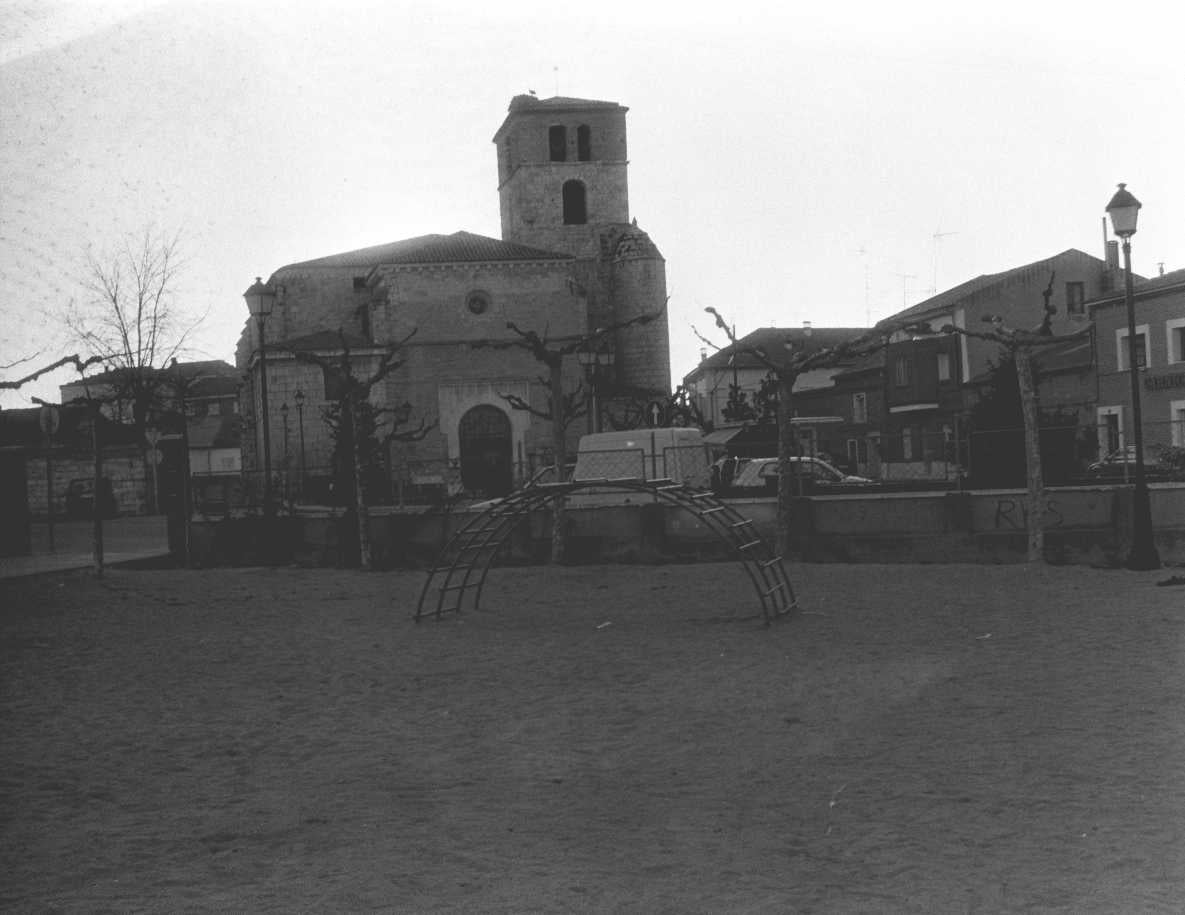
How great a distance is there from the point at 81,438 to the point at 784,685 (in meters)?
60.5

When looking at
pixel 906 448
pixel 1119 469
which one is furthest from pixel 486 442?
pixel 1119 469

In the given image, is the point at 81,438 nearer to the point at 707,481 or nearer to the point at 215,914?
the point at 707,481

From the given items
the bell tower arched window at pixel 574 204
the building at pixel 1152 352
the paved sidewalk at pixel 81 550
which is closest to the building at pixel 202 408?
the paved sidewalk at pixel 81 550

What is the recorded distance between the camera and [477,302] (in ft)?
212

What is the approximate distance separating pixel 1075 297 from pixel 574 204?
82.8 ft

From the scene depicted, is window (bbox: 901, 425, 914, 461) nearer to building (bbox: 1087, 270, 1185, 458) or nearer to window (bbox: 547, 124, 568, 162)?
building (bbox: 1087, 270, 1185, 458)

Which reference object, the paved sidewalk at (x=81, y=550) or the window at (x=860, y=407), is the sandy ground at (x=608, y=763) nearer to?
the paved sidewalk at (x=81, y=550)

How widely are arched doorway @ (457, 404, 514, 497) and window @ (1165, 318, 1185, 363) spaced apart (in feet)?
91.8

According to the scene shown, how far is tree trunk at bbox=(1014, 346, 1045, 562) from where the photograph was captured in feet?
68.3

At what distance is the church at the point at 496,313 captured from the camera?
6222cm

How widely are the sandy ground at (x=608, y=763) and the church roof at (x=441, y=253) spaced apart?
5026cm

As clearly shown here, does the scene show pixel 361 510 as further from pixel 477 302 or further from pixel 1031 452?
pixel 477 302

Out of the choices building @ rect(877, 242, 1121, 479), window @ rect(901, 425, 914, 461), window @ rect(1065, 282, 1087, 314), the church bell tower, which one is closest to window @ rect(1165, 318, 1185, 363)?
building @ rect(877, 242, 1121, 479)

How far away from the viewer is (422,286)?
6431 cm
